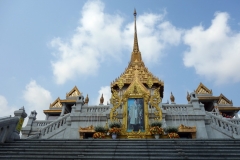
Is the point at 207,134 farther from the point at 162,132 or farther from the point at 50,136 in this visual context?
the point at 50,136

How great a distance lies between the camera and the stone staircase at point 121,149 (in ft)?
20.5

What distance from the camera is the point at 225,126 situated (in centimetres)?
1312

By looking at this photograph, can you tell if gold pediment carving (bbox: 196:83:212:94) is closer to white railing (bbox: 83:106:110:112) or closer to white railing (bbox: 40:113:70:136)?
white railing (bbox: 83:106:110:112)

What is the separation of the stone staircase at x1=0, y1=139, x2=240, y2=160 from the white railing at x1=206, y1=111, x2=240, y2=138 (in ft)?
20.0

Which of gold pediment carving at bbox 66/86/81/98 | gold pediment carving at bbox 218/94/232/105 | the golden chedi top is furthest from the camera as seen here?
gold pediment carving at bbox 66/86/81/98

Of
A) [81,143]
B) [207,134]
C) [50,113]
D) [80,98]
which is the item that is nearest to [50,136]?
[80,98]

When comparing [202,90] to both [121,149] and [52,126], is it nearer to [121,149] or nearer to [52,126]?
[52,126]

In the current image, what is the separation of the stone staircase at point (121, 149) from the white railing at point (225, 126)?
6102 millimetres

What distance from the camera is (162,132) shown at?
11031 millimetres

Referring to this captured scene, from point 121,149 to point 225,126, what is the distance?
9.47 metres

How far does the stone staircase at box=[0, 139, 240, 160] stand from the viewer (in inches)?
247

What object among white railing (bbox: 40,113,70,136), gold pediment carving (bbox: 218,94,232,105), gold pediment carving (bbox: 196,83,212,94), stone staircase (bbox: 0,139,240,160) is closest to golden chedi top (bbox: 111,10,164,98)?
gold pediment carving (bbox: 196,83,212,94)

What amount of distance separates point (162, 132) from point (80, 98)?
7550mm

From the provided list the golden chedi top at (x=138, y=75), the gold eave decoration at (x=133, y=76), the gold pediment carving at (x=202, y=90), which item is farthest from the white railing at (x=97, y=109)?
the gold pediment carving at (x=202, y=90)
